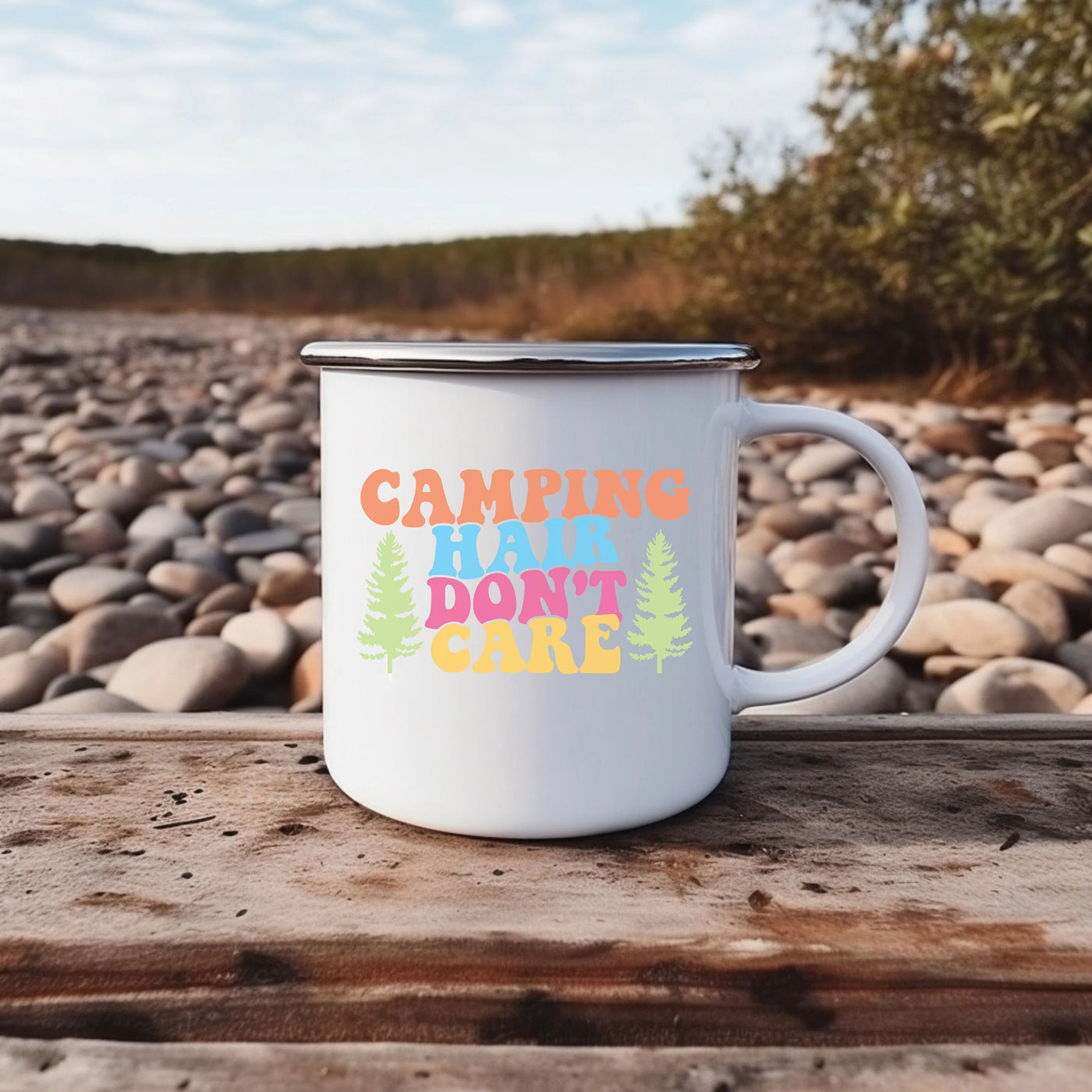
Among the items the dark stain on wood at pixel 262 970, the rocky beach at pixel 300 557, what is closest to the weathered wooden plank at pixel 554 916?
the dark stain on wood at pixel 262 970

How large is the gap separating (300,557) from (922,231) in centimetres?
335

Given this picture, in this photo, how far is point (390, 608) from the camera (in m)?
0.77

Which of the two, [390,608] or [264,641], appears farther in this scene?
[264,641]

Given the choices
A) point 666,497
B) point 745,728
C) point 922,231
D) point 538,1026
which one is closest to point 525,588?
point 666,497

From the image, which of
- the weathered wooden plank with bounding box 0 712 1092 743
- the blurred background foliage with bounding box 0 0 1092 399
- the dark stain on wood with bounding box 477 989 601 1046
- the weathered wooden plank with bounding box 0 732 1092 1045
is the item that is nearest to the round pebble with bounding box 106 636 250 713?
the weathered wooden plank with bounding box 0 712 1092 743

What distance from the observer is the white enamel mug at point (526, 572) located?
2.41 feet

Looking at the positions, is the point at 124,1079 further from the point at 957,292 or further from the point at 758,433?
the point at 957,292

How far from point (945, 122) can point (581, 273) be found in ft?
16.3

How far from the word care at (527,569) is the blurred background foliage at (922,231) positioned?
332 centimetres

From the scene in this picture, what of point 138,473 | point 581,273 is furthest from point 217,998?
point 581,273

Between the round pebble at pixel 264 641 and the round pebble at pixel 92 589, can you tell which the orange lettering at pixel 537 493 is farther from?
the round pebble at pixel 92 589

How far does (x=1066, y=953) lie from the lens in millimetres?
682

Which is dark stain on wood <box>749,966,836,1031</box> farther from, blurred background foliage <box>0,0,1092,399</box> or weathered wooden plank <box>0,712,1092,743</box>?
blurred background foliage <box>0,0,1092,399</box>

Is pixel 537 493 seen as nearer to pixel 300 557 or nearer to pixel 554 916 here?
pixel 554 916
